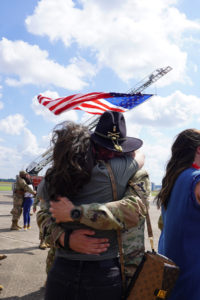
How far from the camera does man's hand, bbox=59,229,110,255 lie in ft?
5.44

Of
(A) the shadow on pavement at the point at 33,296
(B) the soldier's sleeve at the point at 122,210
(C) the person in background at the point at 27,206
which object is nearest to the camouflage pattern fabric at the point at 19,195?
(C) the person in background at the point at 27,206

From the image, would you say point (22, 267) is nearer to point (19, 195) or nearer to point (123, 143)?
point (123, 143)

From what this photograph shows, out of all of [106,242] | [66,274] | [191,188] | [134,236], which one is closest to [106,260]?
[106,242]

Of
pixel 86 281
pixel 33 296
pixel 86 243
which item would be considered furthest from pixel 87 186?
pixel 33 296

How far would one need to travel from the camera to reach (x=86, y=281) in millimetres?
1620

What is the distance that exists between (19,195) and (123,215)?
8956mm

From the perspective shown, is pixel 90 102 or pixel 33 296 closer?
pixel 33 296

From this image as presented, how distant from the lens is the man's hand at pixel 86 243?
5.44 ft

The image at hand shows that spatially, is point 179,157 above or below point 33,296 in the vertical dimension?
above

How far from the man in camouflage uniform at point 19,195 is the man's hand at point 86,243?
8.36m

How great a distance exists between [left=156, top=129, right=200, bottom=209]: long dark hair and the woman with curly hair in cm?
39

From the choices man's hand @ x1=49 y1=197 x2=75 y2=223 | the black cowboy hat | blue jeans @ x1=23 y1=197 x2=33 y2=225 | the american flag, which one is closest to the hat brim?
the black cowboy hat

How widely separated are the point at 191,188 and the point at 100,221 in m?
0.64

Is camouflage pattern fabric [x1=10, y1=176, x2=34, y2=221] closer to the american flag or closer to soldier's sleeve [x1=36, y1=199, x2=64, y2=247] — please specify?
the american flag
